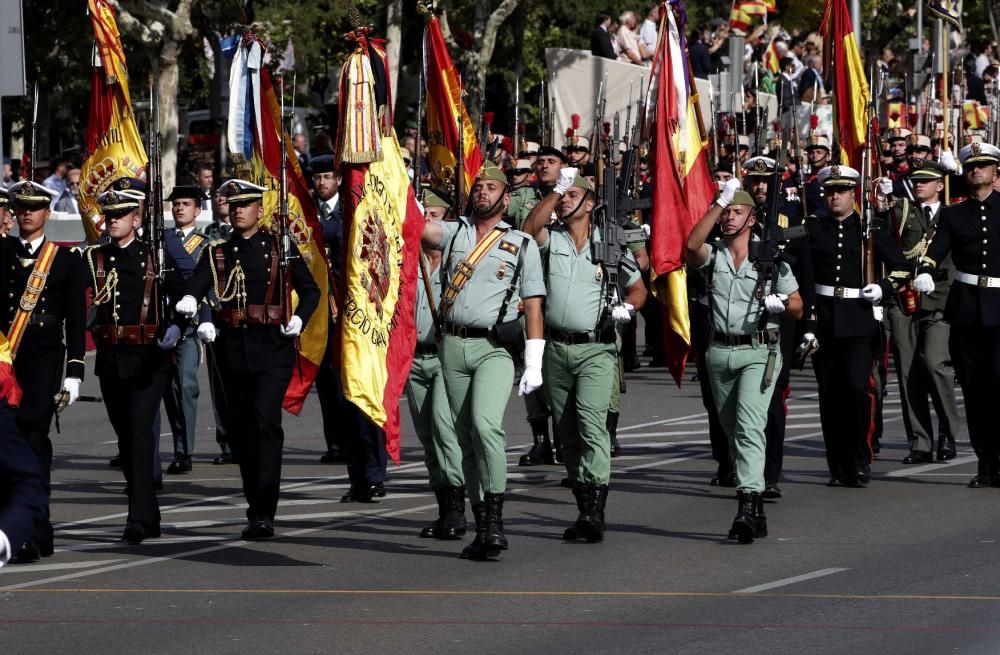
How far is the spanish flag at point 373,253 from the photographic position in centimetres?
1158

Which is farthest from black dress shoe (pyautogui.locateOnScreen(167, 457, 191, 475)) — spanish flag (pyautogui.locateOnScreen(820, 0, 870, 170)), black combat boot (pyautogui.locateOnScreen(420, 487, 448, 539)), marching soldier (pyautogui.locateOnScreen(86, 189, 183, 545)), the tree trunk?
the tree trunk

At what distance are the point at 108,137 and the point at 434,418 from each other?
4.09m

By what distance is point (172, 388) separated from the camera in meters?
15.2

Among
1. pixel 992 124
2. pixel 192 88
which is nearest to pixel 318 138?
pixel 992 124

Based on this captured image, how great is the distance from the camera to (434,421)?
37.5 feet

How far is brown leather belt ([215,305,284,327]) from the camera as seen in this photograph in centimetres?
1186

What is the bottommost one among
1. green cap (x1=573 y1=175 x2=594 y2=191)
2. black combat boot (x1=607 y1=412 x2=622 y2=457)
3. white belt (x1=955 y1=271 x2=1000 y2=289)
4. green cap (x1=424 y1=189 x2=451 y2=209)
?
black combat boot (x1=607 y1=412 x2=622 y2=457)

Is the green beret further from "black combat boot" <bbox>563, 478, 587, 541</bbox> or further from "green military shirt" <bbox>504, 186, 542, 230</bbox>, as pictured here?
"green military shirt" <bbox>504, 186, 542, 230</bbox>

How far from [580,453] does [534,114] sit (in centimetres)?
3270

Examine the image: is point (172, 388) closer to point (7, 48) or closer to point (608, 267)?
point (7, 48)

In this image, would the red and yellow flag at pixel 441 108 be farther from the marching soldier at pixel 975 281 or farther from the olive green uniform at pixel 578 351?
the marching soldier at pixel 975 281

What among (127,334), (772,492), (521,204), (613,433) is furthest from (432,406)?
(521,204)

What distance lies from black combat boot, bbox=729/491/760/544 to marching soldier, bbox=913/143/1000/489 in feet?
9.24

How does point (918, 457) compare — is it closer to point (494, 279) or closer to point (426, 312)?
point (426, 312)
